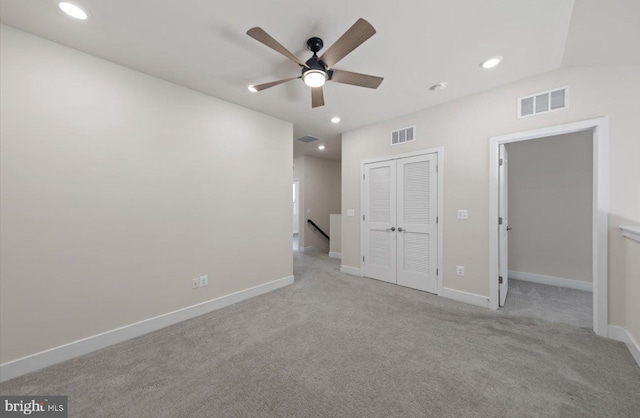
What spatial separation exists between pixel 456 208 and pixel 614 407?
2207 millimetres

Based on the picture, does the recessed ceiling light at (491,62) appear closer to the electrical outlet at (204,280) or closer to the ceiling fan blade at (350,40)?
the ceiling fan blade at (350,40)

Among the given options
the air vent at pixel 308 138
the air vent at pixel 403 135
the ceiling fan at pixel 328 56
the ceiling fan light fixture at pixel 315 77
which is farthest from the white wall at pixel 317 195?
the ceiling fan light fixture at pixel 315 77

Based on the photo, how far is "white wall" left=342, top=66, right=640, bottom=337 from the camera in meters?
2.24

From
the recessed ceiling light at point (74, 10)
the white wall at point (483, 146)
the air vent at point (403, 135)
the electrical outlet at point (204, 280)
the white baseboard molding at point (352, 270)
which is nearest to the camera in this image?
the recessed ceiling light at point (74, 10)

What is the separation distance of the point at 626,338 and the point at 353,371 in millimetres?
2643

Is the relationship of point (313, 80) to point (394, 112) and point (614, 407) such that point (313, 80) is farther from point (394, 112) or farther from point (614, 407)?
point (614, 407)

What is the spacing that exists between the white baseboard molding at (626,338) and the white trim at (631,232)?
2.98 ft

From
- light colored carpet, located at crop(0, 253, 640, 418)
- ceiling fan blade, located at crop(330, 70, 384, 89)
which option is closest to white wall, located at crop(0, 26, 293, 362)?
light colored carpet, located at crop(0, 253, 640, 418)

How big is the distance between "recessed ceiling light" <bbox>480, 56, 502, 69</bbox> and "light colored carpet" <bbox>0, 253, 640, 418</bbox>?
2832 mm

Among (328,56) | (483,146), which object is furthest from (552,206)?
(328,56)

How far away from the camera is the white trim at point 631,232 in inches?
76.8

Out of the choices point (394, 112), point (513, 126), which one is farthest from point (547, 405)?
point (394, 112)

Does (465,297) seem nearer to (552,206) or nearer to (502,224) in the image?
(502,224)

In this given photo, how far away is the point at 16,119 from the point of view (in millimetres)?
1885
